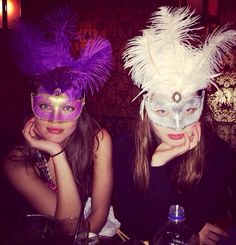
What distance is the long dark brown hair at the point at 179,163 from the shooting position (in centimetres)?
193

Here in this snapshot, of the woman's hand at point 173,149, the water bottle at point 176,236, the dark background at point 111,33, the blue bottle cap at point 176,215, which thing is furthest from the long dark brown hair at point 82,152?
the dark background at point 111,33

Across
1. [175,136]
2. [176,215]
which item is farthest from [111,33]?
[176,215]

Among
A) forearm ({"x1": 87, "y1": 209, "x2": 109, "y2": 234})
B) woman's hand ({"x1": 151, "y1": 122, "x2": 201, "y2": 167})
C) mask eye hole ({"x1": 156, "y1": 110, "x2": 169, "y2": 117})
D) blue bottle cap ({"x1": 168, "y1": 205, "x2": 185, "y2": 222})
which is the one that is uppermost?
mask eye hole ({"x1": 156, "y1": 110, "x2": 169, "y2": 117})

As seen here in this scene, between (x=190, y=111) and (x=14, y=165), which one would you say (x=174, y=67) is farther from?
(x=14, y=165)

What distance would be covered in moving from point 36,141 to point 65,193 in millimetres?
380

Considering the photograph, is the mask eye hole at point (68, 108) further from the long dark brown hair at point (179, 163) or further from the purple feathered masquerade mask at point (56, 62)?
the long dark brown hair at point (179, 163)

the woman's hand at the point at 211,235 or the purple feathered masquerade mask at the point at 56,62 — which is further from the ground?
the purple feathered masquerade mask at the point at 56,62

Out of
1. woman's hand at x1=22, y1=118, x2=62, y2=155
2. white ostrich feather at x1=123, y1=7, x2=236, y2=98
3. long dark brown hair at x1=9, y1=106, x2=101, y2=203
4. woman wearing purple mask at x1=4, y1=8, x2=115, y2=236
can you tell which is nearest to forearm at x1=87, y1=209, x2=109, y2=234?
woman wearing purple mask at x1=4, y1=8, x2=115, y2=236

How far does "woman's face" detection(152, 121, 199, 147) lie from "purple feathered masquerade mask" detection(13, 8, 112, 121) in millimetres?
485

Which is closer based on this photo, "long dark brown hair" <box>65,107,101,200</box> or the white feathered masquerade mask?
the white feathered masquerade mask

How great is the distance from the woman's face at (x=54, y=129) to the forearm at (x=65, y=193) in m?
0.12

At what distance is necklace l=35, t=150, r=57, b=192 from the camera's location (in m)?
2.04

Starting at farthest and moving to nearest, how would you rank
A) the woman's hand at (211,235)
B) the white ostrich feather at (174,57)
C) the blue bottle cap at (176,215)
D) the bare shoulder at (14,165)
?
the bare shoulder at (14,165)
the white ostrich feather at (174,57)
the woman's hand at (211,235)
the blue bottle cap at (176,215)

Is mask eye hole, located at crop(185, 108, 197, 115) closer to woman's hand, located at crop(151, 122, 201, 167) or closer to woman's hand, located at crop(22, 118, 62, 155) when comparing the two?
woman's hand, located at crop(151, 122, 201, 167)
